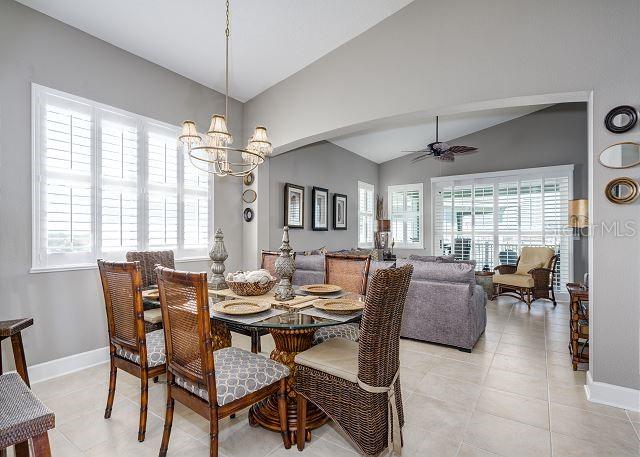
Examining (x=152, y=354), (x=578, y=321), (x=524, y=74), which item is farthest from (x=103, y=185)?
(x=578, y=321)

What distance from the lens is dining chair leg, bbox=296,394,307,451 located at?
191 centimetres

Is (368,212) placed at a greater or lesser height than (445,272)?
greater

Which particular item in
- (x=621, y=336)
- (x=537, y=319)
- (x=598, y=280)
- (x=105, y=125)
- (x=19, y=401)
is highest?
(x=105, y=125)

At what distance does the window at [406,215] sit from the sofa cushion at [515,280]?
2269 mm

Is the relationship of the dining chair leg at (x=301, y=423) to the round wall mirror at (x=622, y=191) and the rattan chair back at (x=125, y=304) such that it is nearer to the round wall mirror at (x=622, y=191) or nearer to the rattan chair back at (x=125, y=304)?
the rattan chair back at (x=125, y=304)

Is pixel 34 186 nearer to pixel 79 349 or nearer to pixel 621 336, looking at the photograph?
pixel 79 349

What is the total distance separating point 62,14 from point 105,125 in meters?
0.95

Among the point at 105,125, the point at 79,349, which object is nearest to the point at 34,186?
the point at 105,125

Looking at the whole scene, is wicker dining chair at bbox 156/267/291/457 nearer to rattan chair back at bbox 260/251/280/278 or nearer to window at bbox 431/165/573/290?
rattan chair back at bbox 260/251/280/278

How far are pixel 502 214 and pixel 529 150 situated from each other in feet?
4.40

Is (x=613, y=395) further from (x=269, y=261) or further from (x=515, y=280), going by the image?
(x=515, y=280)

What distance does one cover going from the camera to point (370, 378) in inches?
63.7

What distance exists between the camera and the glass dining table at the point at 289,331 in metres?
1.80

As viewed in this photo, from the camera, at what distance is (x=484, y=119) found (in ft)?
21.1
